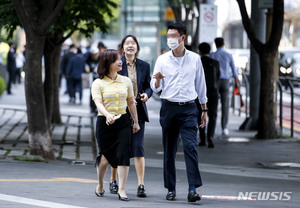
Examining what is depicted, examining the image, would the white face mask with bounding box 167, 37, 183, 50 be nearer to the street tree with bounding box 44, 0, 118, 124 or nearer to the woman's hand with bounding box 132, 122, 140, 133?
the woman's hand with bounding box 132, 122, 140, 133

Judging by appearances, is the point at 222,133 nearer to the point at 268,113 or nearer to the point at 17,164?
the point at 268,113

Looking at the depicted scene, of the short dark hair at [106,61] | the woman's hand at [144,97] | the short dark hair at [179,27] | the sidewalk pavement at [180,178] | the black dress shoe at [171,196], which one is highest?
the short dark hair at [179,27]

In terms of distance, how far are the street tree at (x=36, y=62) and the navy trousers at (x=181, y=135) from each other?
11.9 feet

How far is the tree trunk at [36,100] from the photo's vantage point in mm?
11039

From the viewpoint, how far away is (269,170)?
10.8m

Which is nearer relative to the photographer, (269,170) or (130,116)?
(130,116)

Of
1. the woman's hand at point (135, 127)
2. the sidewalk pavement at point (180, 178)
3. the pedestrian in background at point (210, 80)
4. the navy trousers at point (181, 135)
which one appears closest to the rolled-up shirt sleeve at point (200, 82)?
the navy trousers at point (181, 135)

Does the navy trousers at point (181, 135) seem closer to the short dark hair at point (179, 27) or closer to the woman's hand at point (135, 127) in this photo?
the woman's hand at point (135, 127)

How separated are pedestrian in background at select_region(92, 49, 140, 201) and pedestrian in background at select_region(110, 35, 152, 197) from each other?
1.32ft

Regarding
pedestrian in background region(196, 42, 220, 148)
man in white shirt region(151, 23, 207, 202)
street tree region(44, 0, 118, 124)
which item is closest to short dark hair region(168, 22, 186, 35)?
man in white shirt region(151, 23, 207, 202)

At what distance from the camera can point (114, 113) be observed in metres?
7.54

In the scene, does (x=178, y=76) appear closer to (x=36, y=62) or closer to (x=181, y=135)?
(x=181, y=135)

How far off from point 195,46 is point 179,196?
572 inches

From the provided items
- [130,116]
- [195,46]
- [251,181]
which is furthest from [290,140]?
[195,46]
